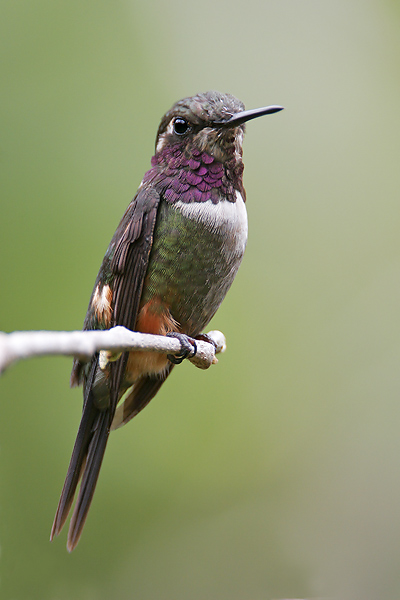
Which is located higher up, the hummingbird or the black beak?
the black beak

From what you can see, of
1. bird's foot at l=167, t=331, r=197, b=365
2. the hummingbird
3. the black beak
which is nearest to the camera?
the black beak

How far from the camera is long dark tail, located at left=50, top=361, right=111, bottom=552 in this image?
1798 millimetres

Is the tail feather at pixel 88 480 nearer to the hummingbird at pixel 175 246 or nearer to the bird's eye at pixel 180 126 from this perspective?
the hummingbird at pixel 175 246

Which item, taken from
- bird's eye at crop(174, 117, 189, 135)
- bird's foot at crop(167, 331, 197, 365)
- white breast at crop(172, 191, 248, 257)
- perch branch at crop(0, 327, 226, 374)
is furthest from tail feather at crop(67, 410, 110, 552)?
bird's eye at crop(174, 117, 189, 135)

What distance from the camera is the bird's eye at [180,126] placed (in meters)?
1.80

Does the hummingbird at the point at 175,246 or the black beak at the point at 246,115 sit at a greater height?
the black beak at the point at 246,115

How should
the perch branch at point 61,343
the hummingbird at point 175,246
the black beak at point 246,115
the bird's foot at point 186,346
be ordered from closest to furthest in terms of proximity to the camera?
the perch branch at point 61,343
the black beak at point 246,115
the bird's foot at point 186,346
the hummingbird at point 175,246

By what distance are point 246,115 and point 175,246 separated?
0.46 m

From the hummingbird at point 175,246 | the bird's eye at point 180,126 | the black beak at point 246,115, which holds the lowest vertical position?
the hummingbird at point 175,246

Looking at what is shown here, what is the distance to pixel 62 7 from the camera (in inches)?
135

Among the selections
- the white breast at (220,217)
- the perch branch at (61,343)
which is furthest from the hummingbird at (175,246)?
the perch branch at (61,343)

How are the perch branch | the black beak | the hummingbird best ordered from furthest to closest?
the hummingbird < the black beak < the perch branch

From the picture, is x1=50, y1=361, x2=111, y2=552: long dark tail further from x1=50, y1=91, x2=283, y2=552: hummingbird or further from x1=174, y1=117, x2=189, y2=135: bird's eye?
x1=174, y1=117, x2=189, y2=135: bird's eye

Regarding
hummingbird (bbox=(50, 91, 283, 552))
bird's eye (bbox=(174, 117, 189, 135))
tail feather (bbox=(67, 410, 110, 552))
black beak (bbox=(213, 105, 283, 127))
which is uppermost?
bird's eye (bbox=(174, 117, 189, 135))
